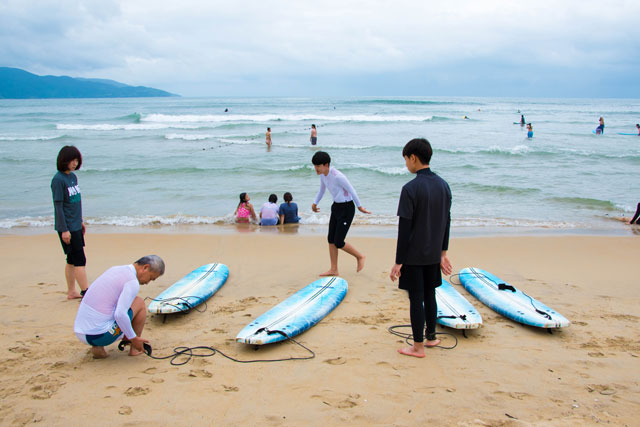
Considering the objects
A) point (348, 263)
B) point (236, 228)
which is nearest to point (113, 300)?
point (348, 263)

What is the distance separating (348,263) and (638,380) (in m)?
4.13

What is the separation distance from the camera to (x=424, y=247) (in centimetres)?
343

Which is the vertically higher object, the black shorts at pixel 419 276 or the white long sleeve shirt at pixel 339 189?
the white long sleeve shirt at pixel 339 189

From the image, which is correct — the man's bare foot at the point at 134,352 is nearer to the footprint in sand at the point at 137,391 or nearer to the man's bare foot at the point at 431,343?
the footprint in sand at the point at 137,391

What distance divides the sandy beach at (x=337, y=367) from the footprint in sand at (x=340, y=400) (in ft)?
0.04

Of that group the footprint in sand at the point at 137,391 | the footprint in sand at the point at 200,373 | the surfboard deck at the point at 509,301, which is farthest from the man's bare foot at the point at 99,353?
the surfboard deck at the point at 509,301

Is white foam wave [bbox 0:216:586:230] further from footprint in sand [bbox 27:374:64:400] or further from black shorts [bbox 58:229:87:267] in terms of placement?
footprint in sand [bbox 27:374:64:400]

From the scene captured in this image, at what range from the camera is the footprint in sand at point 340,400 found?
117 inches

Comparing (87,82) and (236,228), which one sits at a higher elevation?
(87,82)

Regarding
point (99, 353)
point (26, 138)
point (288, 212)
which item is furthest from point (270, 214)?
point (26, 138)

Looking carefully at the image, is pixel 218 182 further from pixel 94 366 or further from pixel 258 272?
pixel 94 366

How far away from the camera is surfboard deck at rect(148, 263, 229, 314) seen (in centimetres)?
468

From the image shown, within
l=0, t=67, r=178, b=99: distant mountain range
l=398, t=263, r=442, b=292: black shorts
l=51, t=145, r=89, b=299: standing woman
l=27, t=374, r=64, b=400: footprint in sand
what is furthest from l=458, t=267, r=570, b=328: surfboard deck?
l=0, t=67, r=178, b=99: distant mountain range

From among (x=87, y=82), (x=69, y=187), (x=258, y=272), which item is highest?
(x=87, y=82)
